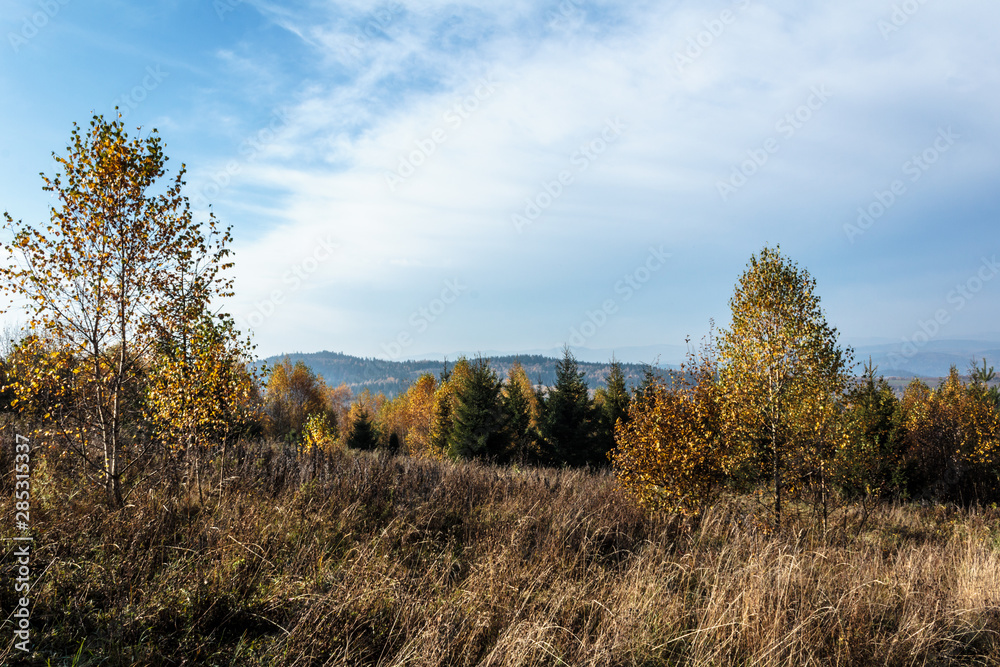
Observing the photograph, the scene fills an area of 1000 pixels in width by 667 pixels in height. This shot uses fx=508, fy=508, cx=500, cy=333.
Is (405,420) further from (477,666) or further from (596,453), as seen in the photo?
(477,666)

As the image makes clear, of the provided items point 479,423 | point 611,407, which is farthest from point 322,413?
point 611,407

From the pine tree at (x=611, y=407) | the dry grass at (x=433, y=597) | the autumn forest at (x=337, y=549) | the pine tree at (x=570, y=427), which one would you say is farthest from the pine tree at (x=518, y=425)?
the dry grass at (x=433, y=597)

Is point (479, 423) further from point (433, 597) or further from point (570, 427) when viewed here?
point (433, 597)

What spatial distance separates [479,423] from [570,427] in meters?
5.72

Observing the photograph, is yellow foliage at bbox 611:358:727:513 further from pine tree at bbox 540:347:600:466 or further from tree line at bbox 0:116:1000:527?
pine tree at bbox 540:347:600:466

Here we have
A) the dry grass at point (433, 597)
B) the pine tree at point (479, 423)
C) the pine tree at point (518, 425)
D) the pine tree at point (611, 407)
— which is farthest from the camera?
the pine tree at point (611, 407)

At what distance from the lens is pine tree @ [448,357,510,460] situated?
2928 centimetres

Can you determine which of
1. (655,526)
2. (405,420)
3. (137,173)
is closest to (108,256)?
(137,173)

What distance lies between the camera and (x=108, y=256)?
5492 millimetres

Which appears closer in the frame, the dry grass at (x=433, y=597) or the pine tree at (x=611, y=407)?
the dry grass at (x=433, y=597)

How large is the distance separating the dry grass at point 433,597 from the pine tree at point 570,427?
2488 cm

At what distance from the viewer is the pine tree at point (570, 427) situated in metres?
30.8

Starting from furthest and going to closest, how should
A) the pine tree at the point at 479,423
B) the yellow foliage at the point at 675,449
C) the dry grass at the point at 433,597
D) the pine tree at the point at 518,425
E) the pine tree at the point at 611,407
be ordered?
the pine tree at the point at 611,407, the pine tree at the point at 518,425, the pine tree at the point at 479,423, the yellow foliage at the point at 675,449, the dry grass at the point at 433,597

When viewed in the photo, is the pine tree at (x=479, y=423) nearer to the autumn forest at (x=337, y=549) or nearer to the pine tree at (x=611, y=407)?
the pine tree at (x=611, y=407)
